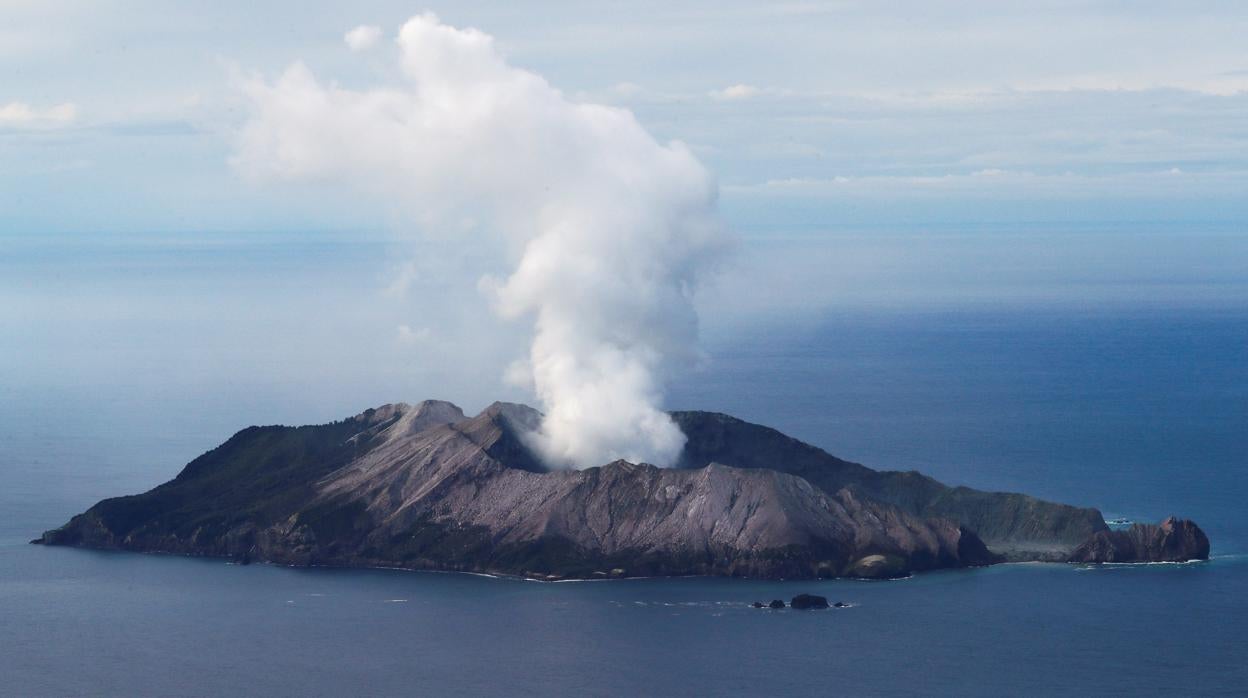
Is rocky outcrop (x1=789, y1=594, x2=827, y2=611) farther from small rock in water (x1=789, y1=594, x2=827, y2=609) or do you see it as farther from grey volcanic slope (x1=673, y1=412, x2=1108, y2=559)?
grey volcanic slope (x1=673, y1=412, x2=1108, y2=559)

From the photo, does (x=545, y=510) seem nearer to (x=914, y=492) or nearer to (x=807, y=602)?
(x=807, y=602)

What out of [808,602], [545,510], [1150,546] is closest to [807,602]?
[808,602]

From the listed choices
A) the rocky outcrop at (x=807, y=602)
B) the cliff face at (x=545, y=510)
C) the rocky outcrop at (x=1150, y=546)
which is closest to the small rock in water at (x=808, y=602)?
the rocky outcrop at (x=807, y=602)

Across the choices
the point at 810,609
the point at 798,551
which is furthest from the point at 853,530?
the point at 810,609

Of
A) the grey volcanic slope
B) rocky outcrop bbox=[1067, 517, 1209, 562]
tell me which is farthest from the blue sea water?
the grey volcanic slope

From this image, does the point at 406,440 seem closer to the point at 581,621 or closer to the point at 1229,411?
the point at 581,621

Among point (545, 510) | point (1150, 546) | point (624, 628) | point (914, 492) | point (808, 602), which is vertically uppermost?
point (914, 492)
